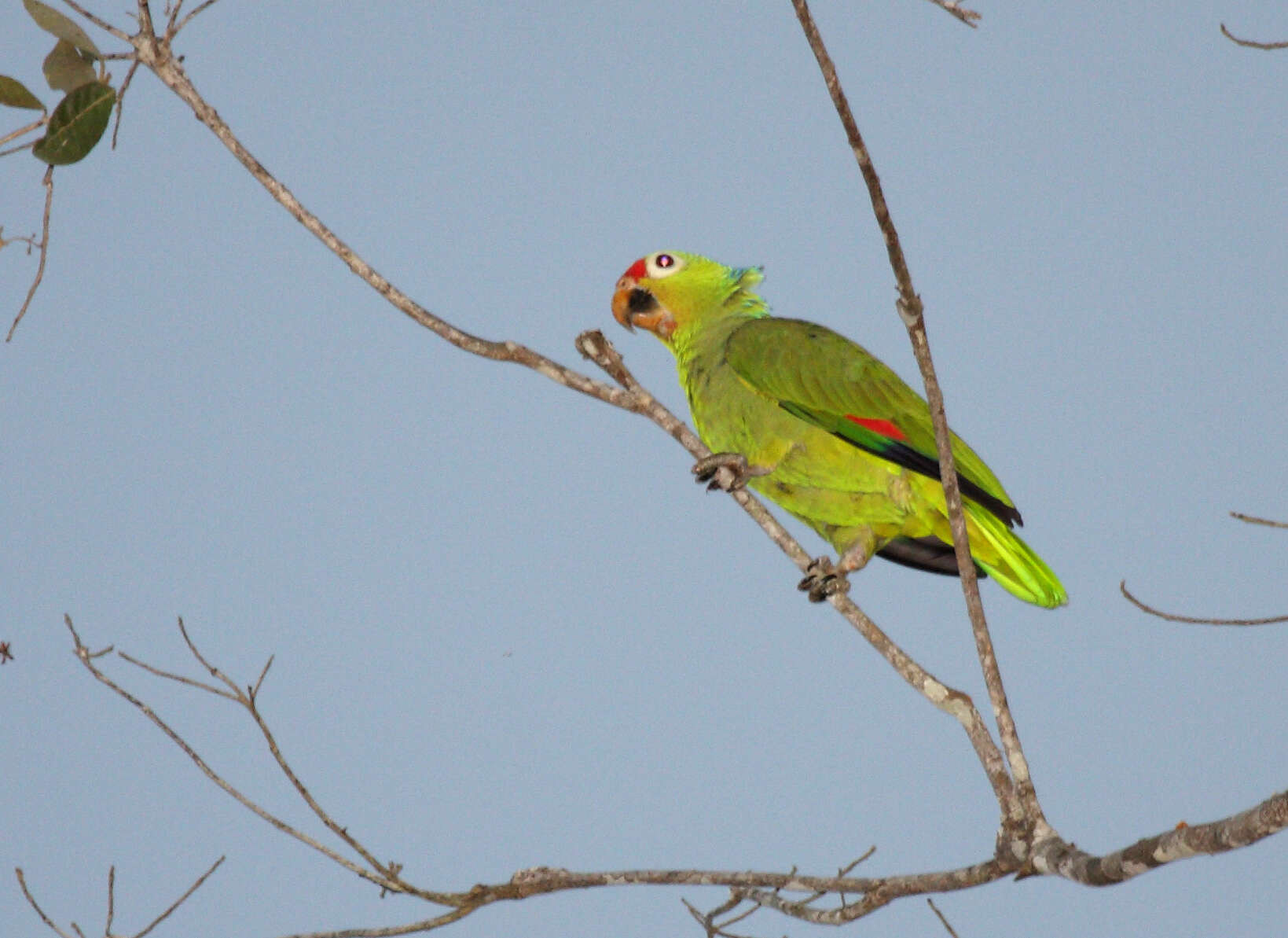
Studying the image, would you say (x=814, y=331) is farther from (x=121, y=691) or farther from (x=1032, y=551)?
(x=121, y=691)

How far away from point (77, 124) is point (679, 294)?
1.95m

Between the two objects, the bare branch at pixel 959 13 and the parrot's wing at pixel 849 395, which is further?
the parrot's wing at pixel 849 395

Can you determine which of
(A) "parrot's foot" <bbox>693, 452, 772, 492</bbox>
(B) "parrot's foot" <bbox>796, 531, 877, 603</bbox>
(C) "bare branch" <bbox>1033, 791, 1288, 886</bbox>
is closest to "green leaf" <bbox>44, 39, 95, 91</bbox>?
(A) "parrot's foot" <bbox>693, 452, 772, 492</bbox>

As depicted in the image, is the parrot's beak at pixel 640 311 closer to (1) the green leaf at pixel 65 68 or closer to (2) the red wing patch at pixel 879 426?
(2) the red wing patch at pixel 879 426

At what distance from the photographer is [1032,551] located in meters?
3.18

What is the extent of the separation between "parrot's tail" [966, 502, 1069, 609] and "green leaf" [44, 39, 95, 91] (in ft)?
8.07

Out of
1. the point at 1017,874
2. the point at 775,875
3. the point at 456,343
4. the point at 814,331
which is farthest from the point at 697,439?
the point at 1017,874

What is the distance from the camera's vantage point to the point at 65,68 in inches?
106

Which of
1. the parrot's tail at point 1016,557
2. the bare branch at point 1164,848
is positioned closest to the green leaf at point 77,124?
the parrot's tail at point 1016,557

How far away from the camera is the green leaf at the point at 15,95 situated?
2633 millimetres

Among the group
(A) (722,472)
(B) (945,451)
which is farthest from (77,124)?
(B) (945,451)

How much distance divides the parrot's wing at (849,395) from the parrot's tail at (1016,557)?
4cm

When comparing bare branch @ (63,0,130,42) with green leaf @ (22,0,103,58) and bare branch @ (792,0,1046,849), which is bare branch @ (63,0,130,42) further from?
bare branch @ (792,0,1046,849)

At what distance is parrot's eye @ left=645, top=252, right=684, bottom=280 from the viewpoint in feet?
13.1
